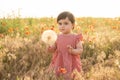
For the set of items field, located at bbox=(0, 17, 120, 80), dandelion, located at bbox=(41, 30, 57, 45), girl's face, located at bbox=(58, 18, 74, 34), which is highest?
girl's face, located at bbox=(58, 18, 74, 34)

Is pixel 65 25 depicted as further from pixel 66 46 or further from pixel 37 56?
pixel 37 56

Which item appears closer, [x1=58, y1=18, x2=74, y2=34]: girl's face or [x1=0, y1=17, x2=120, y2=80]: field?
[x1=58, y1=18, x2=74, y2=34]: girl's face

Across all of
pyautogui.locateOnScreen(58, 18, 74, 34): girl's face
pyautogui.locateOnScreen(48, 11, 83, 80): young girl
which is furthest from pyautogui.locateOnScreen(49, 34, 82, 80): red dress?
pyautogui.locateOnScreen(58, 18, 74, 34): girl's face

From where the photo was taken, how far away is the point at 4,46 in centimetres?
593

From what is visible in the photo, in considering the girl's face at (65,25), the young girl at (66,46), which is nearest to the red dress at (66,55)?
the young girl at (66,46)

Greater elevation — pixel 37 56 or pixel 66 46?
pixel 66 46

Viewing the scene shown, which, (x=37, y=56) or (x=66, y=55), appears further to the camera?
(x=37, y=56)

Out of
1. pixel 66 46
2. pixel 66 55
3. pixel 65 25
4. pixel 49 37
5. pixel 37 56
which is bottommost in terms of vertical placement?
pixel 37 56

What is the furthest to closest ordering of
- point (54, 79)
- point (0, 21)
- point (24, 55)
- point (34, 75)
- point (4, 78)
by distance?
1. point (0, 21)
2. point (24, 55)
3. point (4, 78)
4. point (34, 75)
5. point (54, 79)

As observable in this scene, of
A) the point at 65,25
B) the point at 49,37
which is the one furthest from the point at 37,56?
the point at 65,25

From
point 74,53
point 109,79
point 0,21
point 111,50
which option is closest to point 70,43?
point 74,53

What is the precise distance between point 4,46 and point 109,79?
2220mm

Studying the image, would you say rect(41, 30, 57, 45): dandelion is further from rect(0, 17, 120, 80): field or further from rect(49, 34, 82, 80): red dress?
rect(0, 17, 120, 80): field

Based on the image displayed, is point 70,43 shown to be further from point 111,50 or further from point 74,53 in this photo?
point 111,50
